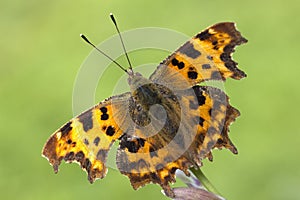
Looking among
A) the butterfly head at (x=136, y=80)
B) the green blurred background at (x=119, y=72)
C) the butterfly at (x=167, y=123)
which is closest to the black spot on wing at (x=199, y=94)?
the butterfly at (x=167, y=123)

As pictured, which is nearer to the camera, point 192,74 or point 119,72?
point 192,74

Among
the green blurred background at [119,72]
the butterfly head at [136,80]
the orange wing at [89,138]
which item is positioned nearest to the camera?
the orange wing at [89,138]

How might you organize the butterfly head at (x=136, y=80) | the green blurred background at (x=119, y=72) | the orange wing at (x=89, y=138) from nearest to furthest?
the orange wing at (x=89, y=138) < the butterfly head at (x=136, y=80) < the green blurred background at (x=119, y=72)

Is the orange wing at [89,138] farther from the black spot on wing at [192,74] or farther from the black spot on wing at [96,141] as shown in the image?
the black spot on wing at [192,74]

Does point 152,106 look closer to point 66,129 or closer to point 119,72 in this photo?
point 66,129

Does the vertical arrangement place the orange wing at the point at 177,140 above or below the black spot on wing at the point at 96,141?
below

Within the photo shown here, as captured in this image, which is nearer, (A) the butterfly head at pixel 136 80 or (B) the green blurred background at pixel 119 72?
(A) the butterfly head at pixel 136 80

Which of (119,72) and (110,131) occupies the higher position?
(119,72)

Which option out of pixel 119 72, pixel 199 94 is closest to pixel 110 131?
pixel 199 94

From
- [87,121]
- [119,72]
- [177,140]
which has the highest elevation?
[119,72]
